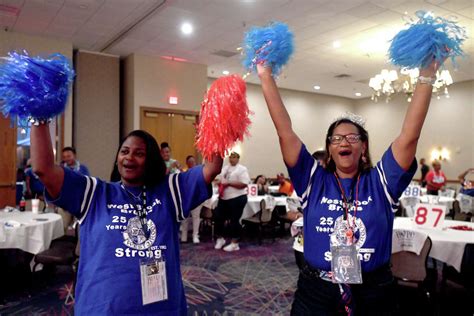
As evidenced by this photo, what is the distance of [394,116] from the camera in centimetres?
1479

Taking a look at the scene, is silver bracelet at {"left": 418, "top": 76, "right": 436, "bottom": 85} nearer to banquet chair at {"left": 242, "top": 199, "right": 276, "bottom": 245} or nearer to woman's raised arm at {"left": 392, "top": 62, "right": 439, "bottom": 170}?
woman's raised arm at {"left": 392, "top": 62, "right": 439, "bottom": 170}

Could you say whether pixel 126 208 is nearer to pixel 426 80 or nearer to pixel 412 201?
pixel 426 80

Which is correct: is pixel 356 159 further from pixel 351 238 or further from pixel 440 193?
pixel 440 193

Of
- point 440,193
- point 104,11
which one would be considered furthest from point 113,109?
point 440,193

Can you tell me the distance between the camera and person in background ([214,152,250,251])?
636cm

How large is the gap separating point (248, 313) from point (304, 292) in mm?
2276

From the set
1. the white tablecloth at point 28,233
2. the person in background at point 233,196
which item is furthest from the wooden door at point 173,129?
the white tablecloth at point 28,233

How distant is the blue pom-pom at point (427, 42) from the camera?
1482 mm

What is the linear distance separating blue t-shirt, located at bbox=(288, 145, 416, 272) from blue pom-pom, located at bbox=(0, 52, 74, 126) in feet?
3.25

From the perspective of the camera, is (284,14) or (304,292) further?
(284,14)

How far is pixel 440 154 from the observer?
1323 centimetres

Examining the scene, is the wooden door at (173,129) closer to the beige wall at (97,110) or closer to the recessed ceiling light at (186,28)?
the beige wall at (97,110)

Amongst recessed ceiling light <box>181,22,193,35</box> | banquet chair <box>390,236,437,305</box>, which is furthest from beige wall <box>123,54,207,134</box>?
banquet chair <box>390,236,437,305</box>

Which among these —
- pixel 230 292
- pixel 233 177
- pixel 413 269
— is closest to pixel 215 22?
pixel 233 177
